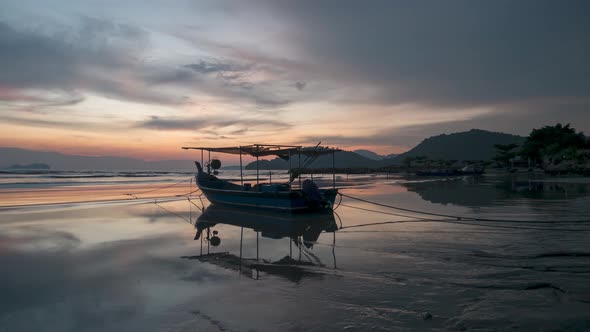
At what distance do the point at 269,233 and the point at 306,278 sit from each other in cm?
540

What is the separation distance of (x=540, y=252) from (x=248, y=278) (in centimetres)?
696

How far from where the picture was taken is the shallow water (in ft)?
16.1

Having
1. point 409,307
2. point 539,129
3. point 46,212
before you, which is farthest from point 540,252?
point 539,129

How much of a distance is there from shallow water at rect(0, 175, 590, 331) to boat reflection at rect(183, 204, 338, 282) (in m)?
0.09

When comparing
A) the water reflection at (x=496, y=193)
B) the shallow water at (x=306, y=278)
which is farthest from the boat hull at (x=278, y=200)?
the water reflection at (x=496, y=193)

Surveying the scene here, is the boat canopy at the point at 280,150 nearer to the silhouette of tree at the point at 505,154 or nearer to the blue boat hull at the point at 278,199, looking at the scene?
the blue boat hull at the point at 278,199

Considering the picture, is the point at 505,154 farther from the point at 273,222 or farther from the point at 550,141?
the point at 273,222

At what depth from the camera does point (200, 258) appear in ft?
28.8

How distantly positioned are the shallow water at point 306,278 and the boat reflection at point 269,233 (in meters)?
0.09

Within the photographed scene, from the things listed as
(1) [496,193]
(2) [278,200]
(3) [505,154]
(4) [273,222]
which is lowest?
(4) [273,222]

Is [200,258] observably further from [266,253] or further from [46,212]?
[46,212]

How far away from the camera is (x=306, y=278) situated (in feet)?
22.7

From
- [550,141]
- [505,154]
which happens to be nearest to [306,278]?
[550,141]

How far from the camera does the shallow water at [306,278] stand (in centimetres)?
492
